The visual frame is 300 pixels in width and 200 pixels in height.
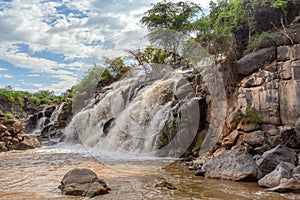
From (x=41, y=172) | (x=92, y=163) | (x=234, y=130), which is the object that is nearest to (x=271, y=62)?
(x=234, y=130)

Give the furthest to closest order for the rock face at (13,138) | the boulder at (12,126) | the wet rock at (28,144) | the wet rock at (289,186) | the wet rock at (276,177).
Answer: the boulder at (12,126)
the wet rock at (28,144)
the rock face at (13,138)
the wet rock at (276,177)
the wet rock at (289,186)

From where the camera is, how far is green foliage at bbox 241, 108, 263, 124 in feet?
23.9

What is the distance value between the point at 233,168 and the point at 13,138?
10024 mm

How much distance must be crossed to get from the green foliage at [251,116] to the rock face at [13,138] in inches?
362

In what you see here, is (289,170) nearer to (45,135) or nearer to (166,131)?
(166,131)

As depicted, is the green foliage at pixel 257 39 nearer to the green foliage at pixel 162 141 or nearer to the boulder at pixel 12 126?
the green foliage at pixel 162 141

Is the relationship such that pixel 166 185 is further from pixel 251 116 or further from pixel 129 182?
pixel 251 116

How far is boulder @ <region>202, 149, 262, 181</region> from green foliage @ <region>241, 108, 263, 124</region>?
5.02 feet

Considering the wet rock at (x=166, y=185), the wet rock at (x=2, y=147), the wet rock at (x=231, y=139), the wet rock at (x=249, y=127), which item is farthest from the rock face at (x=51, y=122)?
the wet rock at (x=166, y=185)

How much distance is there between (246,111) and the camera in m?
7.53

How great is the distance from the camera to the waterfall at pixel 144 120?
915 cm

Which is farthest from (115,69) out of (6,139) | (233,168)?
(233,168)

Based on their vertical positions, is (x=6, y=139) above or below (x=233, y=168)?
above

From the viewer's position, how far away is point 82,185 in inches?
196
